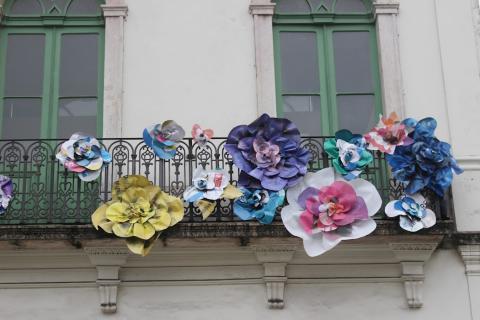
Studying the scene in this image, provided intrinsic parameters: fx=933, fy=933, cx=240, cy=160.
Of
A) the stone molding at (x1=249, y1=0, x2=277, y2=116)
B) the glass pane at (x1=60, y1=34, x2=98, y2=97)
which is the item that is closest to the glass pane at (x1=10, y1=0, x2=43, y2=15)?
the glass pane at (x1=60, y1=34, x2=98, y2=97)

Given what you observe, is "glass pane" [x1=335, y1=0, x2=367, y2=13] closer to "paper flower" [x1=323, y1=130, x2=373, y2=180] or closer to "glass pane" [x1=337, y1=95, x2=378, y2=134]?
"glass pane" [x1=337, y1=95, x2=378, y2=134]

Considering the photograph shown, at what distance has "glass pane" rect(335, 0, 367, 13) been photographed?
40.1 ft

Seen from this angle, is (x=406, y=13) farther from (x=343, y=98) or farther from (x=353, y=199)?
(x=353, y=199)

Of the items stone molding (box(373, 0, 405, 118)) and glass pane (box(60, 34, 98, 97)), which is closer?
stone molding (box(373, 0, 405, 118))

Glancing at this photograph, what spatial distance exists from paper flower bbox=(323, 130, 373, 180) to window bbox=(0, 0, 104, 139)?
9.62 ft

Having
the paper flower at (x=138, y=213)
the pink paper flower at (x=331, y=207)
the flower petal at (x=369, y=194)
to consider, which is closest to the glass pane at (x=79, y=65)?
the paper flower at (x=138, y=213)

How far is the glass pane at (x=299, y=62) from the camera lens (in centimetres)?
1187

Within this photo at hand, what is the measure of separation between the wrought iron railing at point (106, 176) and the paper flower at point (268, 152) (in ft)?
0.77

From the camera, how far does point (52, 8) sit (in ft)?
39.6

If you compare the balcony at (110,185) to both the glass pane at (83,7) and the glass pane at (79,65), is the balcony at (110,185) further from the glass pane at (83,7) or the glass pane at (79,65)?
the glass pane at (83,7)

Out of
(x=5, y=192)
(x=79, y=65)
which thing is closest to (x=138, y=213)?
(x=5, y=192)

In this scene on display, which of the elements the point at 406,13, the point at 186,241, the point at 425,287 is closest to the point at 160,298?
the point at 186,241

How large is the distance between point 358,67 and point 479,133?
176 cm

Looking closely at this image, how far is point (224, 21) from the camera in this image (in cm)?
1191
